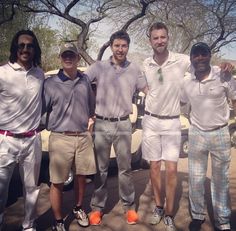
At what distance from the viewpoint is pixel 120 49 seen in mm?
3996

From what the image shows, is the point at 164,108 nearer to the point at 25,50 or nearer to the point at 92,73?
the point at 92,73

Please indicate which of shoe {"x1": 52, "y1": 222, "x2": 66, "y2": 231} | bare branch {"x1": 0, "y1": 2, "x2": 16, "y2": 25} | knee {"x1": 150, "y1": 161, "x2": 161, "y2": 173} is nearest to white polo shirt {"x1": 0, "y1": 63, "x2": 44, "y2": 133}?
shoe {"x1": 52, "y1": 222, "x2": 66, "y2": 231}

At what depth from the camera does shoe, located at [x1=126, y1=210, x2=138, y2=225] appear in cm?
414

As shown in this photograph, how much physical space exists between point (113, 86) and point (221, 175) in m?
1.50

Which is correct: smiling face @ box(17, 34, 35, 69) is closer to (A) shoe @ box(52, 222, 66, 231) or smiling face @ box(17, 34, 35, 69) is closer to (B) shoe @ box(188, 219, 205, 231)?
(A) shoe @ box(52, 222, 66, 231)

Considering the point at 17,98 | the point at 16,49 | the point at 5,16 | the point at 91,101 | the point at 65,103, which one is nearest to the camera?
the point at 17,98

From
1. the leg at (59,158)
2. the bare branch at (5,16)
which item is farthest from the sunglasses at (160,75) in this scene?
the bare branch at (5,16)

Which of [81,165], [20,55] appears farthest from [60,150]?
[20,55]

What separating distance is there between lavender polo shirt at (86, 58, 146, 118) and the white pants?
85cm

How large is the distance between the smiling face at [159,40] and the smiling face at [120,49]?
299 mm

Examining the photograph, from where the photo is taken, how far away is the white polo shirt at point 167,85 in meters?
3.96

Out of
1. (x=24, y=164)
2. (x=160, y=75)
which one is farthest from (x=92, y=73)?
(x=24, y=164)

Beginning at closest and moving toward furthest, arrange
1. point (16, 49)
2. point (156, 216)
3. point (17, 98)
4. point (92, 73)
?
point (17, 98) < point (16, 49) < point (92, 73) < point (156, 216)

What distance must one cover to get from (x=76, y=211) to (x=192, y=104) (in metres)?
1.76
